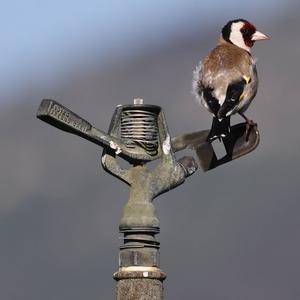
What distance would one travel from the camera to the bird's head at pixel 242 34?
1039 centimetres

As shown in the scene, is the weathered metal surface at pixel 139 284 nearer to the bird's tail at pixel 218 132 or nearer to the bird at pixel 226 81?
the bird's tail at pixel 218 132

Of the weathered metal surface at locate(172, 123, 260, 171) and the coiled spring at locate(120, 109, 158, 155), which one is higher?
the weathered metal surface at locate(172, 123, 260, 171)

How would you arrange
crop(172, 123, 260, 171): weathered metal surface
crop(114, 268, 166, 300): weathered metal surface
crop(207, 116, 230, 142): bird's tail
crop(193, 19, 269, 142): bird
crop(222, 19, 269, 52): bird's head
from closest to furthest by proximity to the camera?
1. crop(114, 268, 166, 300): weathered metal surface
2. crop(172, 123, 260, 171): weathered metal surface
3. crop(207, 116, 230, 142): bird's tail
4. crop(193, 19, 269, 142): bird
5. crop(222, 19, 269, 52): bird's head

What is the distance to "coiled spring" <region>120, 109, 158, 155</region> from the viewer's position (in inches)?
197

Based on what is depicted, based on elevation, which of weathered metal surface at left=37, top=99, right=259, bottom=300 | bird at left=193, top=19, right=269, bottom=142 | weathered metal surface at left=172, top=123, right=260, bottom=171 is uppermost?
bird at left=193, top=19, right=269, bottom=142

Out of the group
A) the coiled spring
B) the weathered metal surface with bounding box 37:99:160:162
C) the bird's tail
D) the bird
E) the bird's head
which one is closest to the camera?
the weathered metal surface with bounding box 37:99:160:162

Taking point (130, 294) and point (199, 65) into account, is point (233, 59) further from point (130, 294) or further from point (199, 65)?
point (130, 294)

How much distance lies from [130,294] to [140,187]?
467mm

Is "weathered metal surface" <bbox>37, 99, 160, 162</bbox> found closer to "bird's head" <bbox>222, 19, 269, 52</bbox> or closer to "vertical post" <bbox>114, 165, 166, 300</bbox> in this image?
"vertical post" <bbox>114, 165, 166, 300</bbox>

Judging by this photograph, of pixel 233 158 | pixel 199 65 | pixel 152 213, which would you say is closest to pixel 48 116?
pixel 152 213

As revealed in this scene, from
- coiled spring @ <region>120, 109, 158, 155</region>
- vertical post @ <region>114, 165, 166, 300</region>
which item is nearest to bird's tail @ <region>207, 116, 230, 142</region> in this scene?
coiled spring @ <region>120, 109, 158, 155</region>

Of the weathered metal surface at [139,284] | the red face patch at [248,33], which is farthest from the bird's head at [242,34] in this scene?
the weathered metal surface at [139,284]

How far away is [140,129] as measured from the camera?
16.5 ft

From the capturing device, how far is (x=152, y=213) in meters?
4.73
